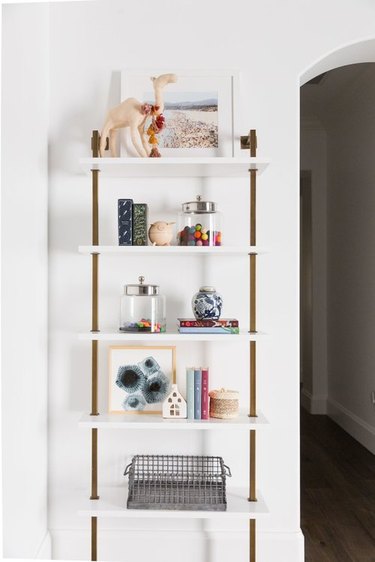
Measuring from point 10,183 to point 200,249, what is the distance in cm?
69

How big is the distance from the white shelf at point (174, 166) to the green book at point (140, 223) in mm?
154

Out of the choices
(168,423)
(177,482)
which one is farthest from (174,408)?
(177,482)

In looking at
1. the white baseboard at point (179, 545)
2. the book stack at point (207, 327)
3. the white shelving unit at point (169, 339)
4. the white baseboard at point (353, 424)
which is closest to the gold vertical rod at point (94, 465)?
the white shelving unit at point (169, 339)

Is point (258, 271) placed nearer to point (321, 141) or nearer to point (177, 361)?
point (177, 361)

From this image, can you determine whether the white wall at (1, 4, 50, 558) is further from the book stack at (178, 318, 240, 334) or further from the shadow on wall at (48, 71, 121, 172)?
the book stack at (178, 318, 240, 334)

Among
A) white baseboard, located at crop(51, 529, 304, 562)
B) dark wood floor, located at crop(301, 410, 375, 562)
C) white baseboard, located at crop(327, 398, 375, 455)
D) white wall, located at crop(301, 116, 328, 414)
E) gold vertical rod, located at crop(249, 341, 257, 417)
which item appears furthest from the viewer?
white wall, located at crop(301, 116, 328, 414)

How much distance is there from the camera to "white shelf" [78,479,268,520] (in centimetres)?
209

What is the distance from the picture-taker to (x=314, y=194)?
5016 mm

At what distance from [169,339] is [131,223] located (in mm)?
451

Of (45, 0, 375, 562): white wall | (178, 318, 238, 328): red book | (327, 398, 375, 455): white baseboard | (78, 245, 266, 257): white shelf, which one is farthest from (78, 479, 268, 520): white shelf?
(327, 398, 375, 455): white baseboard

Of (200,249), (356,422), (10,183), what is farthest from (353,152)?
(10,183)

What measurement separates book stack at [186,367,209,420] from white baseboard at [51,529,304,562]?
53 cm

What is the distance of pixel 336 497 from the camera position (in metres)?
3.17

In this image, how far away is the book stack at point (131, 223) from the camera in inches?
84.4
